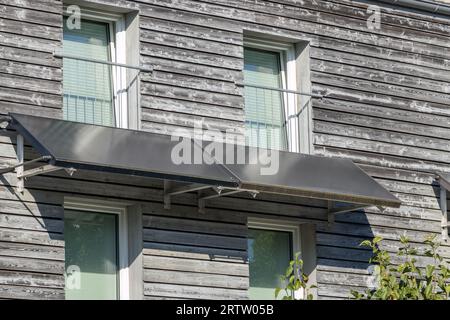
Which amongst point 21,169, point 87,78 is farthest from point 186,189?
point 21,169

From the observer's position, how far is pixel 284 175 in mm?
15750

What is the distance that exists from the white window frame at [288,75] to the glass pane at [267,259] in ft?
3.87

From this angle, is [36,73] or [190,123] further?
[190,123]

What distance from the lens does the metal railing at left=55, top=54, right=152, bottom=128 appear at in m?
15.6

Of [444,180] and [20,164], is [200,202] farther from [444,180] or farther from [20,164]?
[444,180]

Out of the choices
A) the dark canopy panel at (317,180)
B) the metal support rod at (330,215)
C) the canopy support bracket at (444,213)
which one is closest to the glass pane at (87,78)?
the dark canopy panel at (317,180)

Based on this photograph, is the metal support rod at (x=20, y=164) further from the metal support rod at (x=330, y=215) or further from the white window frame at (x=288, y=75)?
the metal support rod at (x=330, y=215)
